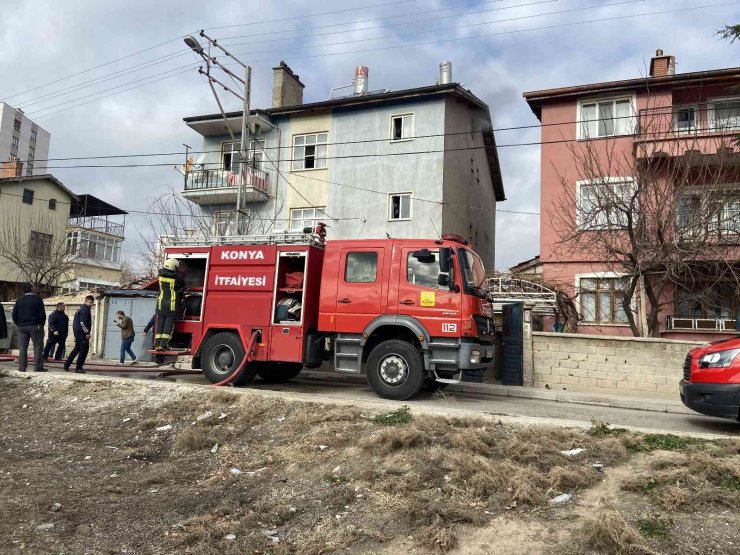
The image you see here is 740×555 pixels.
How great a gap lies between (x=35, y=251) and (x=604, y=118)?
3374 centimetres

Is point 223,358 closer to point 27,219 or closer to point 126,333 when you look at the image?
point 126,333

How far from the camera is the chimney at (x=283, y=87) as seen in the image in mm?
25844

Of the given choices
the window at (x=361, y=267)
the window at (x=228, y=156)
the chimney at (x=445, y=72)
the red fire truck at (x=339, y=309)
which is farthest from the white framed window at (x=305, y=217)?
the window at (x=361, y=267)

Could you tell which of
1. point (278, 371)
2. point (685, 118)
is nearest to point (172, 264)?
point (278, 371)

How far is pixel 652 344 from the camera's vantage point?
40.1ft

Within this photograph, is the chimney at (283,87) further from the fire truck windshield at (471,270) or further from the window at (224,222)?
the fire truck windshield at (471,270)

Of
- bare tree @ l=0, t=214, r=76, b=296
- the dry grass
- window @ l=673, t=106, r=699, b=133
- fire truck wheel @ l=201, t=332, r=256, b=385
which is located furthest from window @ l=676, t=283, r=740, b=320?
bare tree @ l=0, t=214, r=76, b=296

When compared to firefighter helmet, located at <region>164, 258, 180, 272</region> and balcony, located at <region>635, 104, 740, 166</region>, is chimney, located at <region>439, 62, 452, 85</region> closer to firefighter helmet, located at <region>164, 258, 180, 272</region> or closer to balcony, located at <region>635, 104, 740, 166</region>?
balcony, located at <region>635, 104, 740, 166</region>

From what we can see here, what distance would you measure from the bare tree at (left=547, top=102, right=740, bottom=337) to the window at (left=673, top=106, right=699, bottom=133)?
3.47 feet

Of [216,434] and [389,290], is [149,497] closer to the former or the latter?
[216,434]

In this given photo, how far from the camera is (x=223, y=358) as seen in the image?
33.7ft

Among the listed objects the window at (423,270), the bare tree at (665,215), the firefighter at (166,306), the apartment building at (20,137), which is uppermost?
the apartment building at (20,137)

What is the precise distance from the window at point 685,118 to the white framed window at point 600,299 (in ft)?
17.9

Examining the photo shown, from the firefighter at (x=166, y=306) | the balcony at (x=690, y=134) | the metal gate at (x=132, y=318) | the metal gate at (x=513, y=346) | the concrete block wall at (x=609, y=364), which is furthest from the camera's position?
the metal gate at (x=132, y=318)
